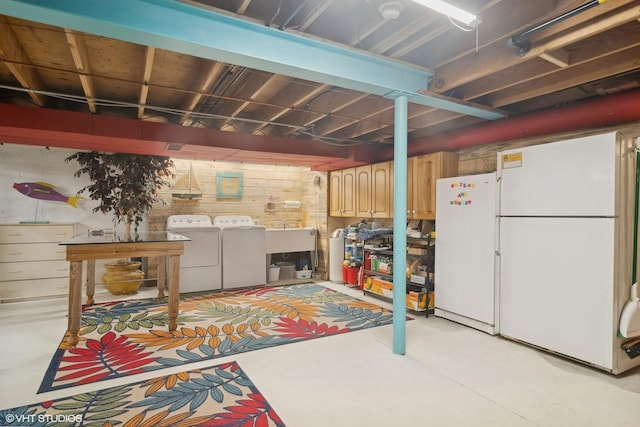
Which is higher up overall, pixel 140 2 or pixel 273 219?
pixel 140 2

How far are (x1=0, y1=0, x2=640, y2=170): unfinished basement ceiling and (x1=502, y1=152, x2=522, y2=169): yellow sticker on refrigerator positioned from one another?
0.57 metres

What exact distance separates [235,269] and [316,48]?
4.26m

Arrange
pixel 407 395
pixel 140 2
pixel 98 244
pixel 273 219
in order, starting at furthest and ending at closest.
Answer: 1. pixel 273 219
2. pixel 98 244
3. pixel 407 395
4. pixel 140 2

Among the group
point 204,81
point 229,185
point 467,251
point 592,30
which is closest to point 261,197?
point 229,185

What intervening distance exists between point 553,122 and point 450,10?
2.18 meters

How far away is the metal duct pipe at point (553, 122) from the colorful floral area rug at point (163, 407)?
3596 millimetres

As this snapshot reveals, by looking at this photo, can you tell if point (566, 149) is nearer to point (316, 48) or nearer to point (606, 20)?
point (606, 20)

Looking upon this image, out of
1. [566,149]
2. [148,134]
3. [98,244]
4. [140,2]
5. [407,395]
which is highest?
[140,2]

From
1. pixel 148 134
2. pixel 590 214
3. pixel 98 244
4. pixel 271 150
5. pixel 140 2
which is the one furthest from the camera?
pixel 271 150

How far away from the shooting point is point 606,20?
213cm

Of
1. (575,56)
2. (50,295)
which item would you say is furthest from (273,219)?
(575,56)

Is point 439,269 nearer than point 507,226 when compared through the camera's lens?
No

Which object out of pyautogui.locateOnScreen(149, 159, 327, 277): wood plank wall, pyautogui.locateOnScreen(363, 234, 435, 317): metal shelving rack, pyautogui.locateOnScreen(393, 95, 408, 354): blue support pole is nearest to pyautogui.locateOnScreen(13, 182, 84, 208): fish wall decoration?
pyautogui.locateOnScreen(149, 159, 327, 277): wood plank wall

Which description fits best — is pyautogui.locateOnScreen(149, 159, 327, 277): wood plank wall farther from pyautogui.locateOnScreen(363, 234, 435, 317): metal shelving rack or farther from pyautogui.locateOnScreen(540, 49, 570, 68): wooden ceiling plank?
pyautogui.locateOnScreen(540, 49, 570, 68): wooden ceiling plank
